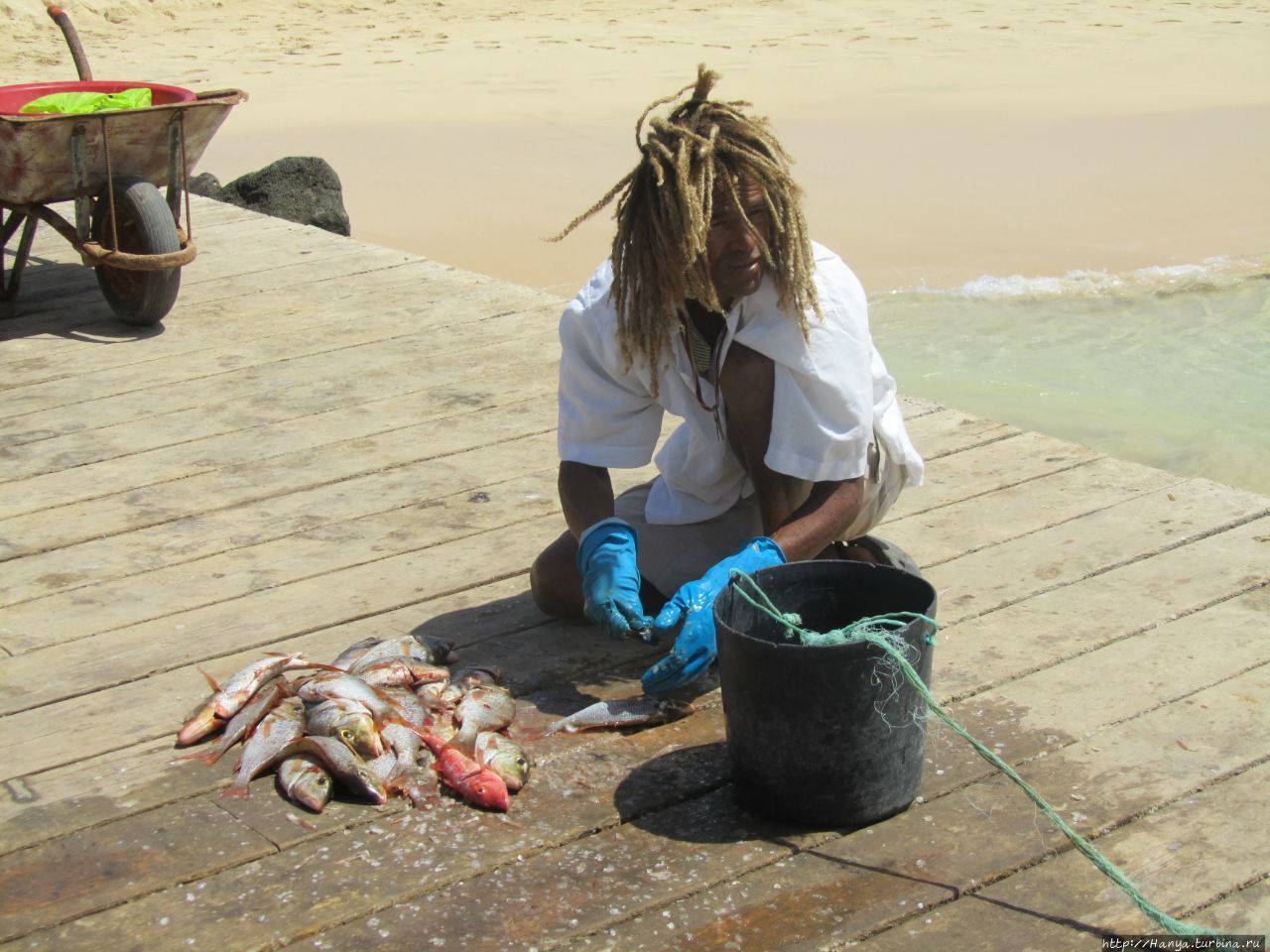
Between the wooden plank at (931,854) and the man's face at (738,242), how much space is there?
938 millimetres

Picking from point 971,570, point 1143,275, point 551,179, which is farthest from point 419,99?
point 971,570

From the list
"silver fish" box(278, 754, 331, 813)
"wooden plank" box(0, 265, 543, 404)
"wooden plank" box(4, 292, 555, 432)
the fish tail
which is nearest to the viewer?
"silver fish" box(278, 754, 331, 813)

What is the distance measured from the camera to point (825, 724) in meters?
2.21

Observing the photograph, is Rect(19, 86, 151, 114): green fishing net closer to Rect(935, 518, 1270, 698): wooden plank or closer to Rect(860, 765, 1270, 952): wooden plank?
Rect(935, 518, 1270, 698): wooden plank

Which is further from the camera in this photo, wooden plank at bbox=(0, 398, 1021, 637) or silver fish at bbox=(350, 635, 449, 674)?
wooden plank at bbox=(0, 398, 1021, 637)

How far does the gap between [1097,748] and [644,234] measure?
3.79 feet

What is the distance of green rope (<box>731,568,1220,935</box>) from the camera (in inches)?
77.9

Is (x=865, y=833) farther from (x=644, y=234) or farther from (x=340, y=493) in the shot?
(x=340, y=493)

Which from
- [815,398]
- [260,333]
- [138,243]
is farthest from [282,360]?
[815,398]

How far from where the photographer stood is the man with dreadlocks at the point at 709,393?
254cm

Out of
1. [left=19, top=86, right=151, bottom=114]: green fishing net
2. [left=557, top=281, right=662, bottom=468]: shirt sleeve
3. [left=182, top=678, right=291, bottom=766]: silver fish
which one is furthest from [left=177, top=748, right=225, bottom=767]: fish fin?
[left=19, top=86, right=151, bottom=114]: green fishing net

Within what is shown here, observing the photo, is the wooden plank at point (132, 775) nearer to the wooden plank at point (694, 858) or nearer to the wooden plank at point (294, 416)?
the wooden plank at point (694, 858)

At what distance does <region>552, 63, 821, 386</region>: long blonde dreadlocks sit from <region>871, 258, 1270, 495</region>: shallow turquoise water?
12.1 feet

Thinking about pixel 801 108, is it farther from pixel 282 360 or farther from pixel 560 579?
pixel 560 579
